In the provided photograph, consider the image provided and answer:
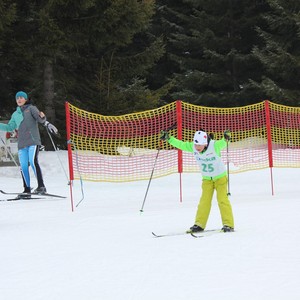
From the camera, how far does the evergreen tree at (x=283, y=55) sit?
22109 millimetres

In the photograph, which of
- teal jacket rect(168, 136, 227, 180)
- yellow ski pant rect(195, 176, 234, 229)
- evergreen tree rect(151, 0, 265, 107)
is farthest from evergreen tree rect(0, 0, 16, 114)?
evergreen tree rect(151, 0, 265, 107)

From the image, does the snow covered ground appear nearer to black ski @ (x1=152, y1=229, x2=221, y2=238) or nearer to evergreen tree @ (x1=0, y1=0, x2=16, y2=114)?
black ski @ (x1=152, y1=229, x2=221, y2=238)

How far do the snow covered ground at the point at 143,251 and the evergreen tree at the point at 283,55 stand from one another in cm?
1231

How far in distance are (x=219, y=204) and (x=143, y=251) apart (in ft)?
4.96

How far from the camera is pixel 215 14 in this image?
27344 mm

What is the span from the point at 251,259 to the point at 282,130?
9.41m

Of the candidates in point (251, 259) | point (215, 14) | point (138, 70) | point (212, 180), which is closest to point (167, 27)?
point (215, 14)

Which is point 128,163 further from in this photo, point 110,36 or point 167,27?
point 167,27

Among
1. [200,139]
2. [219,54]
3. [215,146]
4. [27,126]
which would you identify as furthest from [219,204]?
[219,54]

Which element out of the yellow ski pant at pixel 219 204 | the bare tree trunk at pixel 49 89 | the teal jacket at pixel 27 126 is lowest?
the yellow ski pant at pixel 219 204

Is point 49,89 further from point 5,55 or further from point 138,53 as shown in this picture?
point 138,53

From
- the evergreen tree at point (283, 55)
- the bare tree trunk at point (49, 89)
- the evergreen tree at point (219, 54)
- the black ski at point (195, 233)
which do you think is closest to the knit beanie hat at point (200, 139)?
the black ski at point (195, 233)

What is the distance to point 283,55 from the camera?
2220 cm

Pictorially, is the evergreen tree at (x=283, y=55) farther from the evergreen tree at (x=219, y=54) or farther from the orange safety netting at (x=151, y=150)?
the orange safety netting at (x=151, y=150)
